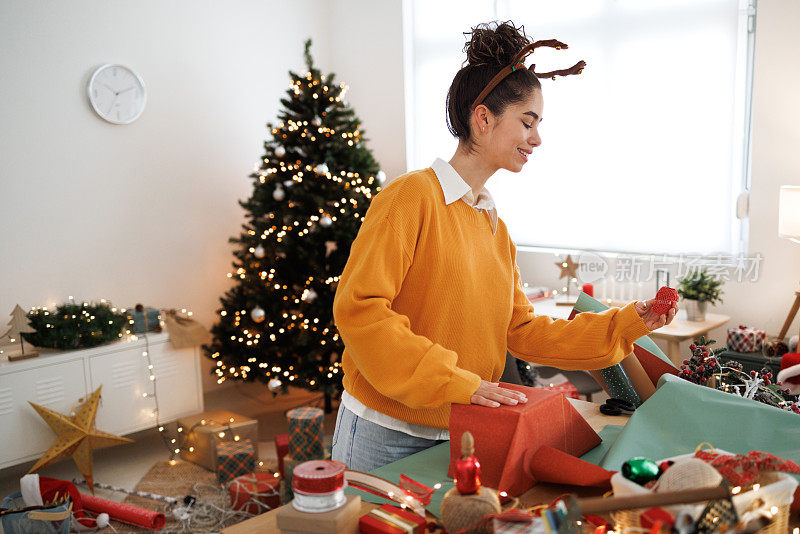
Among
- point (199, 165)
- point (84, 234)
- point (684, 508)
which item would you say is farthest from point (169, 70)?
point (684, 508)

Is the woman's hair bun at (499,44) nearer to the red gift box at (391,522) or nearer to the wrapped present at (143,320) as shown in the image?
the red gift box at (391,522)

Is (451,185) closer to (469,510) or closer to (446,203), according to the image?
(446,203)

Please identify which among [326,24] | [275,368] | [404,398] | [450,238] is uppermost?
[326,24]

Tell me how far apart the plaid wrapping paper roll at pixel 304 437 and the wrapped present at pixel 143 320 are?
1.14m

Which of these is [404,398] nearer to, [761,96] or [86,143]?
[761,96]

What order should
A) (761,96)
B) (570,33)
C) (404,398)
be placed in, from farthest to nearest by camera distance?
1. (570,33)
2. (761,96)
3. (404,398)

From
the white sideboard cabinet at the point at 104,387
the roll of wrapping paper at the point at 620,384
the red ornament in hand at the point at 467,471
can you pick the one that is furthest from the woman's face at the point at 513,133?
the white sideboard cabinet at the point at 104,387

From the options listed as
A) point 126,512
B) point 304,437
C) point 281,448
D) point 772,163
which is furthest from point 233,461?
point 772,163

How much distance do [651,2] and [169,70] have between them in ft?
9.85

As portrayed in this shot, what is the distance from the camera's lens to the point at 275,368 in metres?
3.76

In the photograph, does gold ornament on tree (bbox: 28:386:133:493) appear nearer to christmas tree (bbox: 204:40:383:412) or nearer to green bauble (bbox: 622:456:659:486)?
christmas tree (bbox: 204:40:383:412)

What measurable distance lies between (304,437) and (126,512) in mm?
828

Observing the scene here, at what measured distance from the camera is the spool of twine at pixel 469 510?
831mm

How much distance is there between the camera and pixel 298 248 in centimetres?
376
